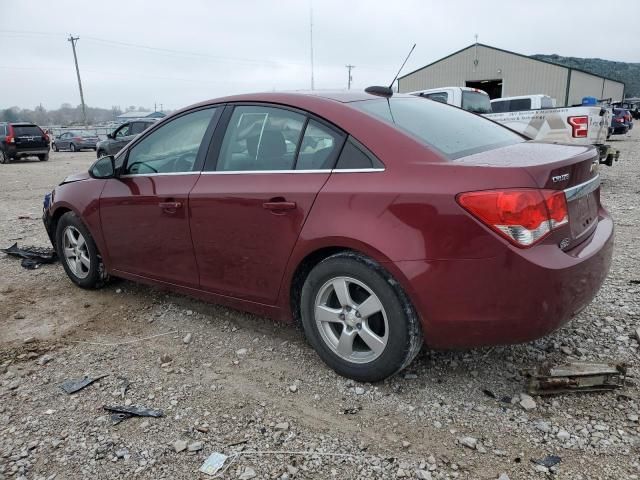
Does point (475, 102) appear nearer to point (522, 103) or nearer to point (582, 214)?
point (522, 103)

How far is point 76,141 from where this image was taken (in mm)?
29797

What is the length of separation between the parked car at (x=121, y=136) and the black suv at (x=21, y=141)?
6.00 metres

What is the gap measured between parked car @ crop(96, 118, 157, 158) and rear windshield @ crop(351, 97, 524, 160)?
1423cm

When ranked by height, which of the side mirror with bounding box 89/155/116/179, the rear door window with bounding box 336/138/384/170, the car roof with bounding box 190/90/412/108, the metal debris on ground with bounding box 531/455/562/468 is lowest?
the metal debris on ground with bounding box 531/455/562/468

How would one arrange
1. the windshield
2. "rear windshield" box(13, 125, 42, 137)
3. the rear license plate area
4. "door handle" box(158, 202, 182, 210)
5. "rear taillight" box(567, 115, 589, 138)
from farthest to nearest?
"rear windshield" box(13, 125, 42, 137) → the windshield → "rear taillight" box(567, 115, 589, 138) → "door handle" box(158, 202, 182, 210) → the rear license plate area

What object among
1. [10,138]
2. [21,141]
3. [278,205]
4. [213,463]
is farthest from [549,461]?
[21,141]

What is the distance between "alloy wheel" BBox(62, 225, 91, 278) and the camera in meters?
4.42

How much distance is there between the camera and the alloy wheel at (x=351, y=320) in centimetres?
268

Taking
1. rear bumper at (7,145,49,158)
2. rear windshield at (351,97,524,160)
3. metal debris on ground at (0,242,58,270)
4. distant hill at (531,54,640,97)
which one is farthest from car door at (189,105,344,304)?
distant hill at (531,54,640,97)

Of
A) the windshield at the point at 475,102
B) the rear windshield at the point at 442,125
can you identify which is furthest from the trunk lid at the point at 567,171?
the windshield at the point at 475,102

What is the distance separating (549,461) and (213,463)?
58.1 inches

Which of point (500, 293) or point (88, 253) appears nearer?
point (500, 293)

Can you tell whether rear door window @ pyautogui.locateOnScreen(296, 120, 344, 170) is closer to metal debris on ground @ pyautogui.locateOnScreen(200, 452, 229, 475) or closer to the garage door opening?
metal debris on ground @ pyautogui.locateOnScreen(200, 452, 229, 475)

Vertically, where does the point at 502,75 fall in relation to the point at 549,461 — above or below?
above
